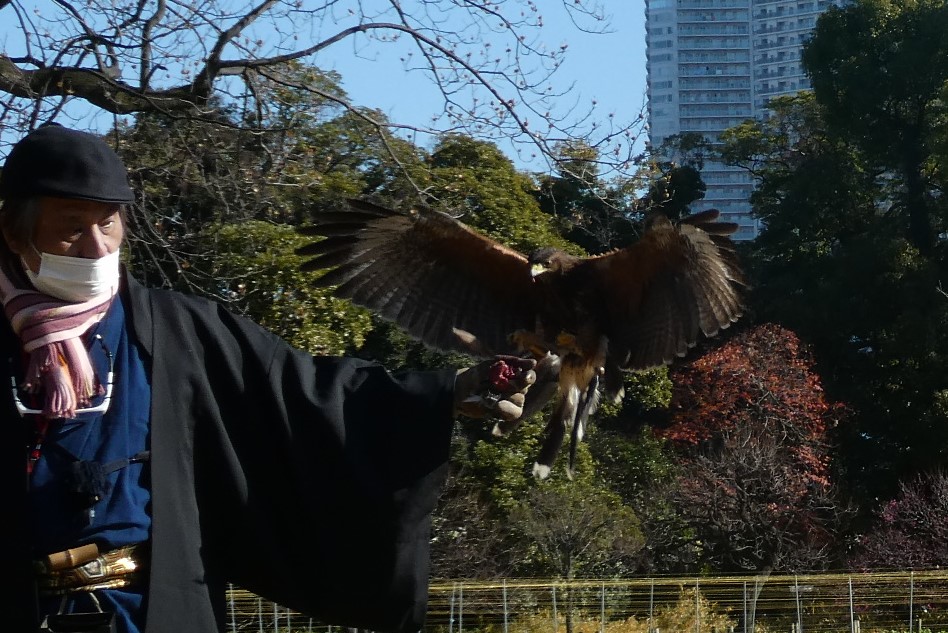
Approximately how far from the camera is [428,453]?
224 cm

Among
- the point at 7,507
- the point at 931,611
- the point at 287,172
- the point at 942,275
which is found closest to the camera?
the point at 7,507

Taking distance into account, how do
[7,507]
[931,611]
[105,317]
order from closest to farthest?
[7,507] < [105,317] < [931,611]

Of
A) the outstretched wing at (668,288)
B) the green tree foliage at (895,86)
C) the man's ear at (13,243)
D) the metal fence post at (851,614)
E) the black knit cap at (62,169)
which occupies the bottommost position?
the metal fence post at (851,614)

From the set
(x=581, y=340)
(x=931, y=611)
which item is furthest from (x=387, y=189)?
(x=931, y=611)

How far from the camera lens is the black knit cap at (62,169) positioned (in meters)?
1.98

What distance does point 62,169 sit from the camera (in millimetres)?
1990

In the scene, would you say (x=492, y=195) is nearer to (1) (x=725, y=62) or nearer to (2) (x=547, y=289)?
(2) (x=547, y=289)

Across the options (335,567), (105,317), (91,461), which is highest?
(105,317)

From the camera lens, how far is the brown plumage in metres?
4.68

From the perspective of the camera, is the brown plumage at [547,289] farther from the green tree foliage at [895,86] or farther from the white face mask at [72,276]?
the green tree foliage at [895,86]

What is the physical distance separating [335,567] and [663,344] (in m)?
2.79

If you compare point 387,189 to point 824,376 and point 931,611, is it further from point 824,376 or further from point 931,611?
point 824,376

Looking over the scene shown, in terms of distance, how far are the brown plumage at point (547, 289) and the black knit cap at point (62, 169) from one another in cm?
249

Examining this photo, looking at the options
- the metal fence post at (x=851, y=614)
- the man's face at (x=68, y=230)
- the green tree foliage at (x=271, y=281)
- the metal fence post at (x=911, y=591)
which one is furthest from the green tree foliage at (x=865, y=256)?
the man's face at (x=68, y=230)
